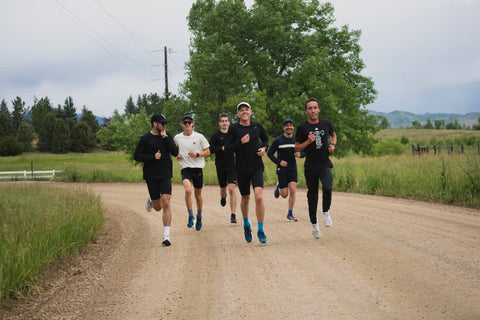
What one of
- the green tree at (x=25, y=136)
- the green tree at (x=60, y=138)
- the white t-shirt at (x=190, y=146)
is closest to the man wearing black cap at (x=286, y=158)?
the white t-shirt at (x=190, y=146)

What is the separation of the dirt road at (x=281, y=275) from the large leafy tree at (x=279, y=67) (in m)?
23.5

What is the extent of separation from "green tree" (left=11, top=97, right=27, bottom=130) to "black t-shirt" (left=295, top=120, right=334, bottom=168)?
133 metres

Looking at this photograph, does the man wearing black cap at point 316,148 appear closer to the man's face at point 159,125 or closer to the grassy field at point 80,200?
the man's face at point 159,125

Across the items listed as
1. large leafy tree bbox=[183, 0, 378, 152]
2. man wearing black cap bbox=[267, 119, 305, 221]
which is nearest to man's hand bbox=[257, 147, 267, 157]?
man wearing black cap bbox=[267, 119, 305, 221]

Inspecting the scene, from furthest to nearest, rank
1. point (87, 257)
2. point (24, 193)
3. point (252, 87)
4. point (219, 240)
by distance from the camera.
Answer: point (252, 87)
point (24, 193)
point (219, 240)
point (87, 257)

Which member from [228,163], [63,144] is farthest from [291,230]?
[63,144]

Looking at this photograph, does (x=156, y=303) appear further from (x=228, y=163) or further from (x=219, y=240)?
(x=228, y=163)

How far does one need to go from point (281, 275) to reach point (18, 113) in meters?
140

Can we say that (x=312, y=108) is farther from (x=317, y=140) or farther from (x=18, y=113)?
(x=18, y=113)

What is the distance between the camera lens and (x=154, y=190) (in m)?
7.86

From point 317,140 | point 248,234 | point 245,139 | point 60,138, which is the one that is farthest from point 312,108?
point 60,138

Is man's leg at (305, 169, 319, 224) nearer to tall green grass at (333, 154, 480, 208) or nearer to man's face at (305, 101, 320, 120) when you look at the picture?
man's face at (305, 101, 320, 120)

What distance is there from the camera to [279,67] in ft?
125

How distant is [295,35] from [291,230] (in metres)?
29.3
